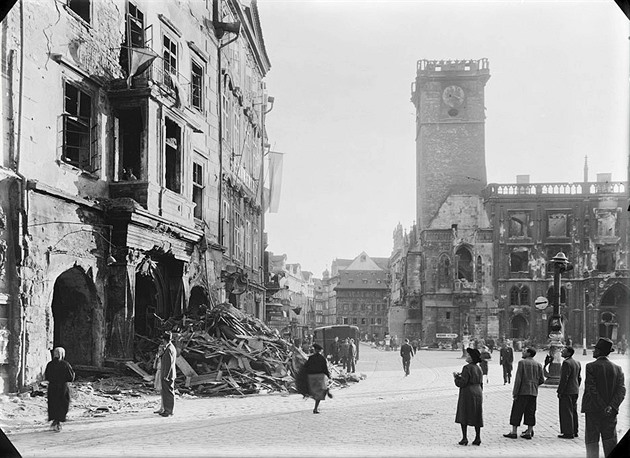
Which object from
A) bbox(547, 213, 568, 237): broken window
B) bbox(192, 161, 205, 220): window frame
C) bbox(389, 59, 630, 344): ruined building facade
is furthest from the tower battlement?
bbox(547, 213, 568, 237): broken window

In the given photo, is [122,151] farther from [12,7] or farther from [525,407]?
[525,407]

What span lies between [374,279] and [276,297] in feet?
31.8

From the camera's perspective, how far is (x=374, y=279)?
36188 millimetres

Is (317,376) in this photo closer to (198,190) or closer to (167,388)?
(167,388)

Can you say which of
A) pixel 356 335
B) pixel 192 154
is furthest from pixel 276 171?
pixel 356 335

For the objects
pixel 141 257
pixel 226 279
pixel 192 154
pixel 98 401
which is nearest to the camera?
pixel 98 401

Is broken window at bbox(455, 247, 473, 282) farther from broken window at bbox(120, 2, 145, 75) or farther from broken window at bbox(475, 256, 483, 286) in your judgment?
broken window at bbox(120, 2, 145, 75)

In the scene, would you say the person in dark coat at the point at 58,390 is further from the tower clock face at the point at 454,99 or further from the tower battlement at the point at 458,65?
the tower clock face at the point at 454,99

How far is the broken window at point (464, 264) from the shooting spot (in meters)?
43.1

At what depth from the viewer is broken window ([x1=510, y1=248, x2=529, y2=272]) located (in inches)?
1705

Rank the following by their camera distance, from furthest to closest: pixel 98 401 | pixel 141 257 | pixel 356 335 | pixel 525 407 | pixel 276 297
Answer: pixel 356 335, pixel 276 297, pixel 141 257, pixel 98 401, pixel 525 407

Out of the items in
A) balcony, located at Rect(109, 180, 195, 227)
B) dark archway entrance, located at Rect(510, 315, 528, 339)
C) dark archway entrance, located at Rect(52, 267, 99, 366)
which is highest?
balcony, located at Rect(109, 180, 195, 227)

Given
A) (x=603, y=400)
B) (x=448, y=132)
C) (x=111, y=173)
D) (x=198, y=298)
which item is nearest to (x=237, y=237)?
(x=198, y=298)

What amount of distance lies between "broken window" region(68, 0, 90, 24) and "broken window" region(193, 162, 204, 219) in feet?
19.3
